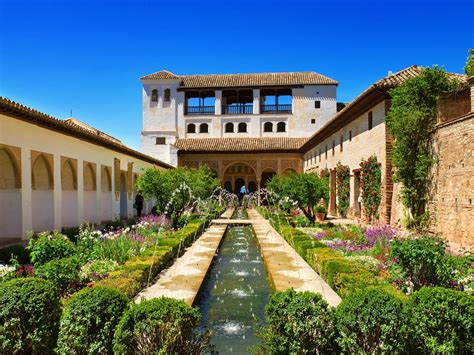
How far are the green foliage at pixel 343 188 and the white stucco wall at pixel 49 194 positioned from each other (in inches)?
448

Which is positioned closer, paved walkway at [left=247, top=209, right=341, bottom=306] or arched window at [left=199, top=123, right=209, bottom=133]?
paved walkway at [left=247, top=209, right=341, bottom=306]

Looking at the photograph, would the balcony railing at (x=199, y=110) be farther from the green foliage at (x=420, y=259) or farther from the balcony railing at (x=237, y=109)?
the green foliage at (x=420, y=259)

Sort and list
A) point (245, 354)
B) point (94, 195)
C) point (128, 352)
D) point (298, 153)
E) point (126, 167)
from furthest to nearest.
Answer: point (298, 153), point (126, 167), point (94, 195), point (245, 354), point (128, 352)

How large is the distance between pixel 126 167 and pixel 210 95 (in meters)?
18.3

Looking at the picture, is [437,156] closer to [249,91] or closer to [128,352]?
[128,352]

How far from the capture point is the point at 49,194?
1408 cm

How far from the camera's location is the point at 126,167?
75.8ft

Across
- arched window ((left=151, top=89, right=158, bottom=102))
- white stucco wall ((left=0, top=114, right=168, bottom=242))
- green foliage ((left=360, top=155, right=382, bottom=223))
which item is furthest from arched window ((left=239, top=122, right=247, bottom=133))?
green foliage ((left=360, top=155, right=382, bottom=223))

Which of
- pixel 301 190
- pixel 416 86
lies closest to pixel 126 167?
pixel 301 190

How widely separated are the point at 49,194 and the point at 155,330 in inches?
472

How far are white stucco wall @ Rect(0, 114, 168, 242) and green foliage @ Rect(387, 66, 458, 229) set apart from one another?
36.7 ft

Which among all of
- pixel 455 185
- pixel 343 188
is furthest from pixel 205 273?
pixel 343 188

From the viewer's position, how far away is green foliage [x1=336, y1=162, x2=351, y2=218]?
21.2 metres

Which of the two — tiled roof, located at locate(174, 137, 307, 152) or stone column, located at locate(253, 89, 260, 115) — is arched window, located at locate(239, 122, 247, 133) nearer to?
tiled roof, located at locate(174, 137, 307, 152)
